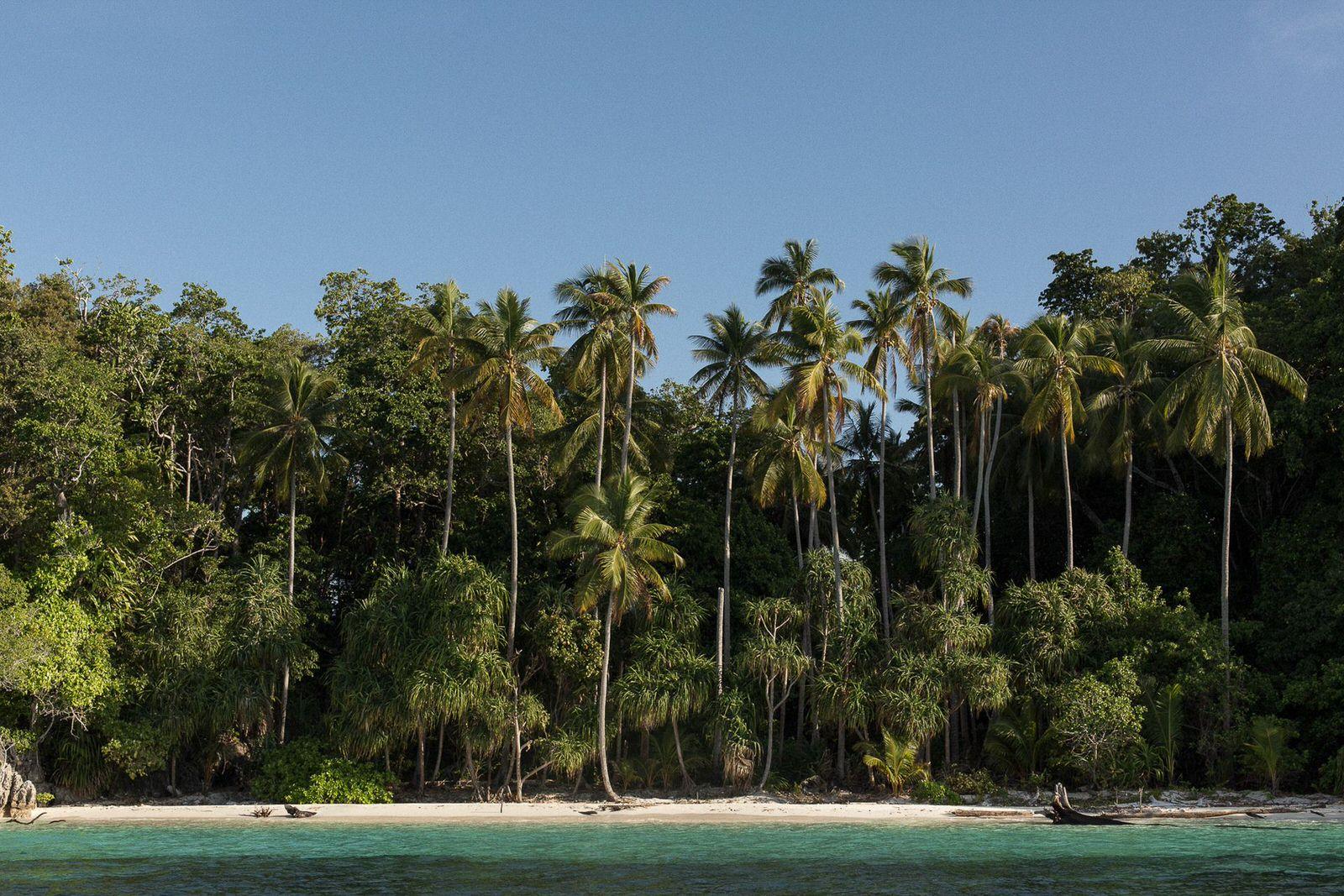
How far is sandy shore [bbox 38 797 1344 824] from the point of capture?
98.8ft

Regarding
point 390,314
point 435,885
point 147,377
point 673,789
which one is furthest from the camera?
point 390,314

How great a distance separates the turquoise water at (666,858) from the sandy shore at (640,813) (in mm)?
1131

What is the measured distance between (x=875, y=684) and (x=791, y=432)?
8951 millimetres

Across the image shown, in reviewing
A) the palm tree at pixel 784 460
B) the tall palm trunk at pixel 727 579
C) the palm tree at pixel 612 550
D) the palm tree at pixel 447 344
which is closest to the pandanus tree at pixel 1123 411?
the palm tree at pixel 784 460

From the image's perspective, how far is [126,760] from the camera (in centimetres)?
3275

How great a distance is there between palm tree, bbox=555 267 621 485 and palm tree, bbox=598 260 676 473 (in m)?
0.29

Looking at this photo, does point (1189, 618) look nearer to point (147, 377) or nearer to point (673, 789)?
point (673, 789)

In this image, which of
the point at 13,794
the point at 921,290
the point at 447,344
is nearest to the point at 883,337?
the point at 921,290

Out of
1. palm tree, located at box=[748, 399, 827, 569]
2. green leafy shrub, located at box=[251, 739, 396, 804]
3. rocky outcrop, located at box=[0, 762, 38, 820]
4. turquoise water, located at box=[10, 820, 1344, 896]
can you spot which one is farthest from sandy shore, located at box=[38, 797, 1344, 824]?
palm tree, located at box=[748, 399, 827, 569]

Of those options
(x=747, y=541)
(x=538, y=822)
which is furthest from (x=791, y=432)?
(x=538, y=822)

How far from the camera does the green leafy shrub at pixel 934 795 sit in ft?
109

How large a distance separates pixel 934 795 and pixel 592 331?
1781 cm

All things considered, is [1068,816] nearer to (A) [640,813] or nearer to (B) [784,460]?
(A) [640,813]

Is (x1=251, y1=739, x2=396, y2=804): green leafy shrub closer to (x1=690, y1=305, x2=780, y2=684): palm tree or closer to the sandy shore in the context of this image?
the sandy shore
